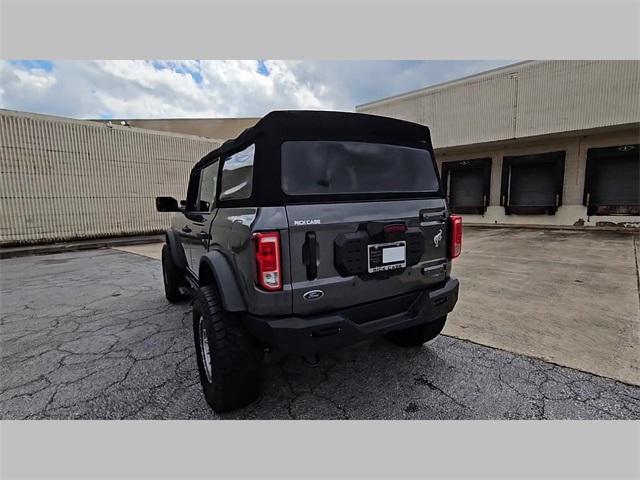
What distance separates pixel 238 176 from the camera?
2.19 metres

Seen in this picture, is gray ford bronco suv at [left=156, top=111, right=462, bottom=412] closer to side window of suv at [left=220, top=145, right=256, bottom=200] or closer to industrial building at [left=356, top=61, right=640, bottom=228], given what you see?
side window of suv at [left=220, top=145, right=256, bottom=200]

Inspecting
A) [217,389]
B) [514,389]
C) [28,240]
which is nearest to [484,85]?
[514,389]

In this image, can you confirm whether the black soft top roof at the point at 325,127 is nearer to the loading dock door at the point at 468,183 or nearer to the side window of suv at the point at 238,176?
the side window of suv at the point at 238,176

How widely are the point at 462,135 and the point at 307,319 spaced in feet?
51.1

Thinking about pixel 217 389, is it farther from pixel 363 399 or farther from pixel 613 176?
pixel 613 176

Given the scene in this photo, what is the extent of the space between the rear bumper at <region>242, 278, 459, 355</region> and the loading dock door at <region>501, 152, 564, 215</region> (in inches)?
559

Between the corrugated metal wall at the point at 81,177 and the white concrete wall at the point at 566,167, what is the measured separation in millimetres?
13710

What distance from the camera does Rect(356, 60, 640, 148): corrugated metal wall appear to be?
11.2m

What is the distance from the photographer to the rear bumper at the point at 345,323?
1.79m

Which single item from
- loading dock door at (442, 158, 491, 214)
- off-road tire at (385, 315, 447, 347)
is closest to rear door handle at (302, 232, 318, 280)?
off-road tire at (385, 315, 447, 347)

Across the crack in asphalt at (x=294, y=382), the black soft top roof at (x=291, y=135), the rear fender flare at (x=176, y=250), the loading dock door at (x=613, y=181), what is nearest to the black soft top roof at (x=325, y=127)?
the black soft top roof at (x=291, y=135)

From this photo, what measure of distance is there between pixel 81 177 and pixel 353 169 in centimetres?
1259

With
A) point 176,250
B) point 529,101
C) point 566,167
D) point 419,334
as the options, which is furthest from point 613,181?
point 176,250

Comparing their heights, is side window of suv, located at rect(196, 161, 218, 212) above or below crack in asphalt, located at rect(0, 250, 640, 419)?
above
